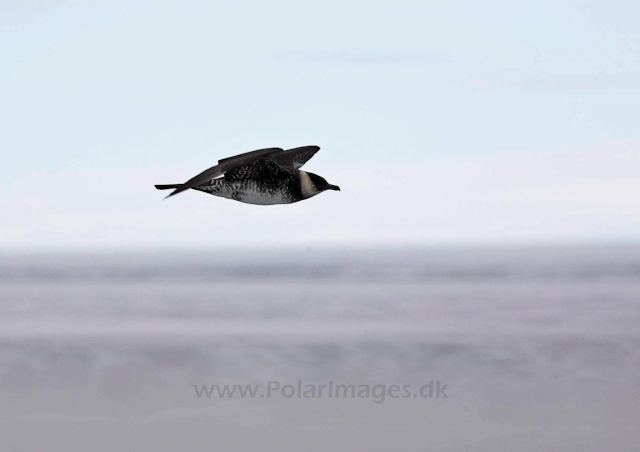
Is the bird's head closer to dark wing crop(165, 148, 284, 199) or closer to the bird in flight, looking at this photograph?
the bird in flight

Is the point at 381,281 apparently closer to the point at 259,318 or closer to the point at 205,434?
the point at 259,318

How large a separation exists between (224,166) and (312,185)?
79.8 inches

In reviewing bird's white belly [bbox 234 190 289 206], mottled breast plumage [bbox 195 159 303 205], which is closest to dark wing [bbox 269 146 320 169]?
mottled breast plumage [bbox 195 159 303 205]

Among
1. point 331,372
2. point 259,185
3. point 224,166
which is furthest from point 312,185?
point 331,372

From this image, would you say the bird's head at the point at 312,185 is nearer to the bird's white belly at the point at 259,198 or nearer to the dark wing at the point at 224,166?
the bird's white belly at the point at 259,198

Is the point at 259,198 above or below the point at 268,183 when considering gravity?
below

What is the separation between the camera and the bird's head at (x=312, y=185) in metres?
11.6

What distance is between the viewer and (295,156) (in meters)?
11.9

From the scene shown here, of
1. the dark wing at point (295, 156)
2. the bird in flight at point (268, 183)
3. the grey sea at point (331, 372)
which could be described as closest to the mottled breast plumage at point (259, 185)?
the bird in flight at point (268, 183)

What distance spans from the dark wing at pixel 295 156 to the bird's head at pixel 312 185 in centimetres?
33

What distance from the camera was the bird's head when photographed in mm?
11555

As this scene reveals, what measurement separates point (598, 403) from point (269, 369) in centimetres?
1028

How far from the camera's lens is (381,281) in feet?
266

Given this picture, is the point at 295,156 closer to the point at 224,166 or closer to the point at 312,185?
the point at 312,185
